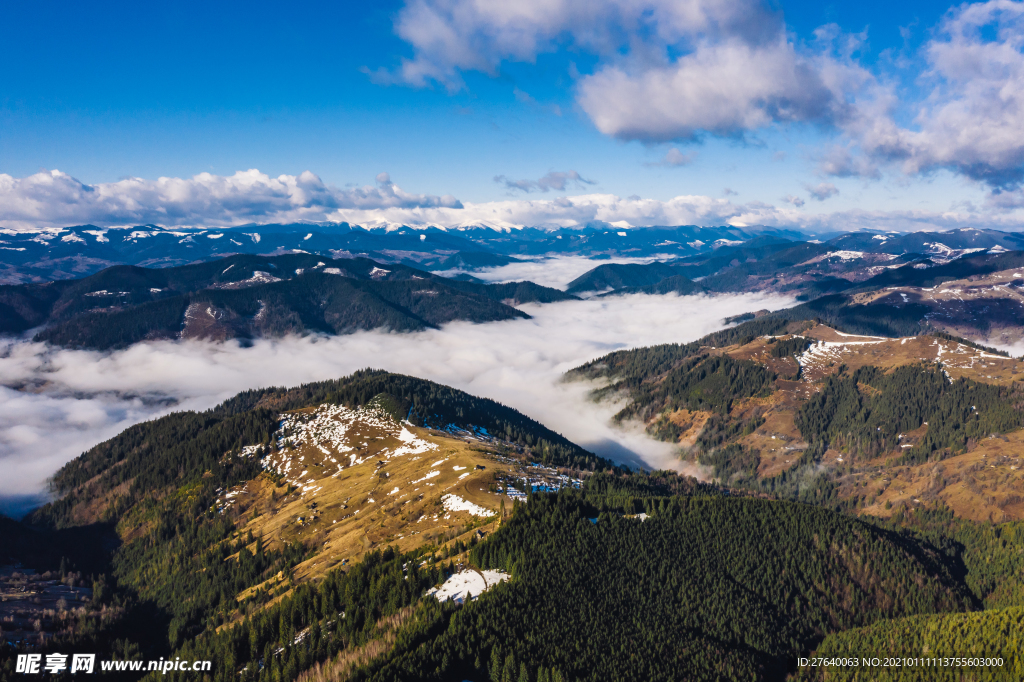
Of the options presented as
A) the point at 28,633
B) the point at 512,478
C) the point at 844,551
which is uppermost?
the point at 512,478

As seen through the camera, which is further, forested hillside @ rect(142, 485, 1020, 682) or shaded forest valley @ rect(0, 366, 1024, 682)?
shaded forest valley @ rect(0, 366, 1024, 682)

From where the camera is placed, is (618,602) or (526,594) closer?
(526,594)

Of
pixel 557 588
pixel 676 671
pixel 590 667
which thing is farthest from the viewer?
pixel 557 588

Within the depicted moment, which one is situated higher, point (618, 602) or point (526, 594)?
point (526, 594)

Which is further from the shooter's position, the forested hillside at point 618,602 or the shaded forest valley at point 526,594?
the shaded forest valley at point 526,594

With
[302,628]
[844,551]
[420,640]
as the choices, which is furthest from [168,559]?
[844,551]

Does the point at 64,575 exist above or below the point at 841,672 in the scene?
below

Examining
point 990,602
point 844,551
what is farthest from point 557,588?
point 990,602

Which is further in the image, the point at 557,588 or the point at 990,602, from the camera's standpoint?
the point at 990,602

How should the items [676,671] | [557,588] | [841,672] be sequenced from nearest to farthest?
[676,671], [557,588], [841,672]

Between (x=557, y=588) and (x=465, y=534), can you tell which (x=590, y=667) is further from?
(x=465, y=534)
